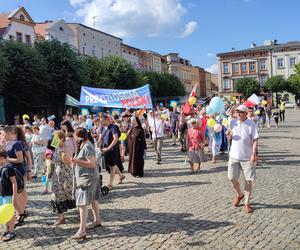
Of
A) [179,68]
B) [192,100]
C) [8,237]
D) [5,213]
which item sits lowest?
[8,237]

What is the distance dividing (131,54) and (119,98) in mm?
52638

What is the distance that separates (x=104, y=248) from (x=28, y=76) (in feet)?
78.9

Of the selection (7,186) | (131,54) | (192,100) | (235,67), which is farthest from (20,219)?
(235,67)

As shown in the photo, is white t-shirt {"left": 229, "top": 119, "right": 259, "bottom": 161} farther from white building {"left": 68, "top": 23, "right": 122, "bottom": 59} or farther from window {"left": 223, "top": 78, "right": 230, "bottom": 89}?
window {"left": 223, "top": 78, "right": 230, "bottom": 89}

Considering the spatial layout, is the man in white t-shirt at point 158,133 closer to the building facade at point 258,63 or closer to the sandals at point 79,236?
the sandals at point 79,236

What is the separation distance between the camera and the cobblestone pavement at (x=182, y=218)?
5574mm

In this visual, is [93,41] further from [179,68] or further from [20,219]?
[20,219]

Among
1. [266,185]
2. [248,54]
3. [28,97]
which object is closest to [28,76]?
[28,97]

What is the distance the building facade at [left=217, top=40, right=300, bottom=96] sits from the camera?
88.8 m

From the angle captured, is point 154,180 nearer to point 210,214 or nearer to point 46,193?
point 46,193

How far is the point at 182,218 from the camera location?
6.62 meters

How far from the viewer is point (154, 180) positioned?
10242 millimetres

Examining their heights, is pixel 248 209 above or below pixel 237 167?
below

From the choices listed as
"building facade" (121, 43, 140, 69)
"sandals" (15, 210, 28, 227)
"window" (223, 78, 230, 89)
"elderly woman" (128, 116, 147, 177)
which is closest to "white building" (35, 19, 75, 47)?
"building facade" (121, 43, 140, 69)
